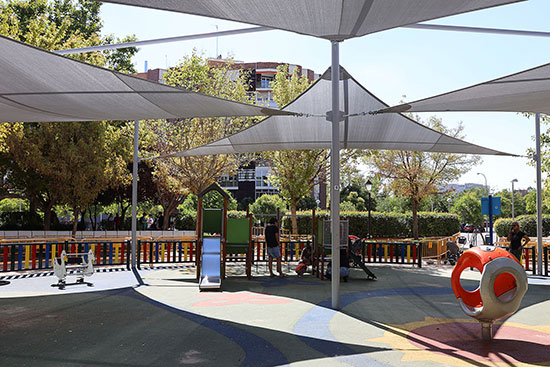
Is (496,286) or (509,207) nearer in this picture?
(496,286)

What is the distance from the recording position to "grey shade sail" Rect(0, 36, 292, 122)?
21.4 feet

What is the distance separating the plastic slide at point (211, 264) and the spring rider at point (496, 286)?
5880mm

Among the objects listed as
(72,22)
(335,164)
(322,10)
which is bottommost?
(335,164)

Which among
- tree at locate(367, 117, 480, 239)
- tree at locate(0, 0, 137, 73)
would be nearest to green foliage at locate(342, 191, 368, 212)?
tree at locate(367, 117, 480, 239)

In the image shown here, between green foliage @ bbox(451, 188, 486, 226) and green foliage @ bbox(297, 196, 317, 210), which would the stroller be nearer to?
green foliage @ bbox(297, 196, 317, 210)

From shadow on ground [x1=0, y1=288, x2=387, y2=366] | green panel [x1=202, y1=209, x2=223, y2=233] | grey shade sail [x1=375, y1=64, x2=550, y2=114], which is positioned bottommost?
shadow on ground [x1=0, y1=288, x2=387, y2=366]

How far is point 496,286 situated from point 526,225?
29362 mm

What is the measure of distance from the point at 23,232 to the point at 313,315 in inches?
722

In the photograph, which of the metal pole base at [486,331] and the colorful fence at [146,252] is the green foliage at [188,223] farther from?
the metal pole base at [486,331]

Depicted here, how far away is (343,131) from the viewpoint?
13.0 m

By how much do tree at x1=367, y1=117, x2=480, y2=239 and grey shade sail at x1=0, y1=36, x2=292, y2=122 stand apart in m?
17.3

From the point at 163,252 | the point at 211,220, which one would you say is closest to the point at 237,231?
the point at 211,220

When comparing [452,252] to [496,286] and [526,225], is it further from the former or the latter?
[526,225]

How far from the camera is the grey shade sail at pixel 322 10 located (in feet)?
19.1
